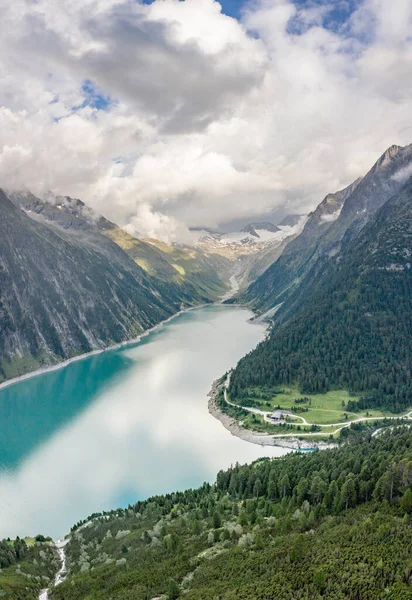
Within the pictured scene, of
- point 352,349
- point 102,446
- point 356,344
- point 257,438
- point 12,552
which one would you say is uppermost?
point 356,344

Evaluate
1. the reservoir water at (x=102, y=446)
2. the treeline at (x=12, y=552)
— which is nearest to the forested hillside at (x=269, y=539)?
the treeline at (x=12, y=552)

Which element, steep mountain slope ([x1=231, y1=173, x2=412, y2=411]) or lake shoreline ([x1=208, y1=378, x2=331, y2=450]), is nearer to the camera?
lake shoreline ([x1=208, y1=378, x2=331, y2=450])

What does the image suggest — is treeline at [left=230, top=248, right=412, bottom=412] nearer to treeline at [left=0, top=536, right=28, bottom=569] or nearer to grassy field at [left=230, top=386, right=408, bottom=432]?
grassy field at [left=230, top=386, right=408, bottom=432]

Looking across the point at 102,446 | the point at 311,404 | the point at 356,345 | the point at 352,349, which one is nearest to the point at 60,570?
the point at 102,446

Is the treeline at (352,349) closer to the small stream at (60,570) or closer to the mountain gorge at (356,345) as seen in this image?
the mountain gorge at (356,345)

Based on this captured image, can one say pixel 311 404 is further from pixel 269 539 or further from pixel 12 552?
pixel 269 539

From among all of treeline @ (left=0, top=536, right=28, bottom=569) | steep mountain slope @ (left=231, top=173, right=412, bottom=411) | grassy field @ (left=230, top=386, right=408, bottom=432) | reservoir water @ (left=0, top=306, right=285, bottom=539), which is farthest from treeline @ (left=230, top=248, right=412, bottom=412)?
treeline @ (left=0, top=536, right=28, bottom=569)

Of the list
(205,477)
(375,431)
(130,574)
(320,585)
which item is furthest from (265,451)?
(320,585)
